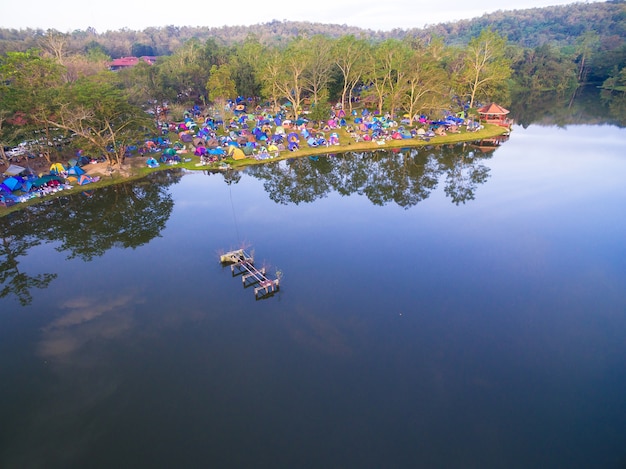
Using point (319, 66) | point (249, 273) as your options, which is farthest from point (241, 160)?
point (319, 66)

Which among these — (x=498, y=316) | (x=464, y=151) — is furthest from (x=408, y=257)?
(x=464, y=151)

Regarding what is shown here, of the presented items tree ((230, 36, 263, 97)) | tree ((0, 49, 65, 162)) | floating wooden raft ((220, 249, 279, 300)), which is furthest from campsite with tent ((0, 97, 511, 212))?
floating wooden raft ((220, 249, 279, 300))

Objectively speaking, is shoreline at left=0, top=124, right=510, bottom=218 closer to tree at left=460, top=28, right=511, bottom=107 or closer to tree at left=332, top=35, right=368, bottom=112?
tree at left=460, top=28, right=511, bottom=107

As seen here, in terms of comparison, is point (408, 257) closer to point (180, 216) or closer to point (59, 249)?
point (180, 216)

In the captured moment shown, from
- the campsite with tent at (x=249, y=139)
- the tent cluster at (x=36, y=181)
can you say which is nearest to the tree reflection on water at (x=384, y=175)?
the campsite with tent at (x=249, y=139)

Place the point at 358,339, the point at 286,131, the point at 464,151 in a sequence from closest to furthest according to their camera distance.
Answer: the point at 358,339
the point at 464,151
the point at 286,131

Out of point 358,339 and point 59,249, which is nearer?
point 358,339

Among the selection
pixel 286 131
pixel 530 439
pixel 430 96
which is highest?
pixel 430 96
